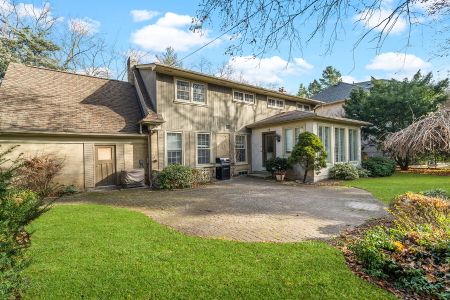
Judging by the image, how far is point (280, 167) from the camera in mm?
14562

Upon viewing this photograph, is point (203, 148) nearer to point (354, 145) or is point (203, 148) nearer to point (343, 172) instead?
point (343, 172)

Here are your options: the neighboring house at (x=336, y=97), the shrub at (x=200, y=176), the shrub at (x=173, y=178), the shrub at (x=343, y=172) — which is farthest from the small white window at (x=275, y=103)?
the neighboring house at (x=336, y=97)

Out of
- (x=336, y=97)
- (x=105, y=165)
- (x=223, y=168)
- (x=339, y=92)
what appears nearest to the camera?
(x=105, y=165)

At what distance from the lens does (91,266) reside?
3.90m

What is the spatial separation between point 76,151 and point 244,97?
32.1ft

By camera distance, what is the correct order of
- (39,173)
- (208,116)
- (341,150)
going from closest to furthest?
1. (39,173)
2. (208,116)
3. (341,150)

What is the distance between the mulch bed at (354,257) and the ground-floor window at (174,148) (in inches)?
377

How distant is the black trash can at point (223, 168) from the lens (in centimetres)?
1491

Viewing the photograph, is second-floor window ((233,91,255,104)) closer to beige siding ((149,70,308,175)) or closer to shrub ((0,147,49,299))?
beige siding ((149,70,308,175))

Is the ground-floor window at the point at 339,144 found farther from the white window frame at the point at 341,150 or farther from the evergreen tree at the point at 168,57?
the evergreen tree at the point at 168,57

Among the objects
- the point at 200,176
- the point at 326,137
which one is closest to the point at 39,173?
the point at 200,176

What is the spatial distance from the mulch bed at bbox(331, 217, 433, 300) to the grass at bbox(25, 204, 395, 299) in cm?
14

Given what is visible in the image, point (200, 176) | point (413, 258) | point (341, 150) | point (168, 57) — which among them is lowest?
point (413, 258)

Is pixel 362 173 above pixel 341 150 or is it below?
below
